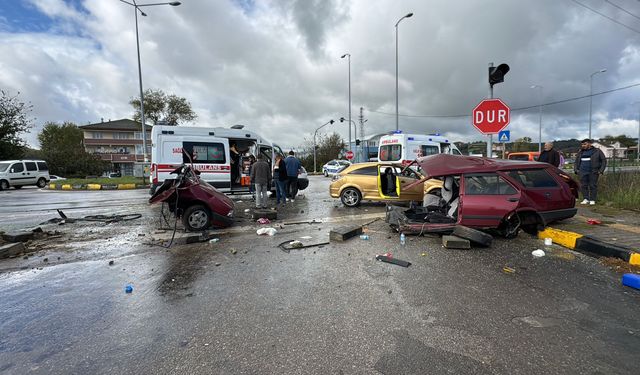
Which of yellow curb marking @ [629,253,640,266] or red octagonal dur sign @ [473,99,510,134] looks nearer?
yellow curb marking @ [629,253,640,266]

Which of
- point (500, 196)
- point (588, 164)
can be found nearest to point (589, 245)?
point (500, 196)

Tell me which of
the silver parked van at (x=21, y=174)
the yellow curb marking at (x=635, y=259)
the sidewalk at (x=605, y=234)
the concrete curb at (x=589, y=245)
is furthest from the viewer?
the silver parked van at (x=21, y=174)

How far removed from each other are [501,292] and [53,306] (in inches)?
203

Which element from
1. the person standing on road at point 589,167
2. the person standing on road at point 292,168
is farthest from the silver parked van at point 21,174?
the person standing on road at point 589,167

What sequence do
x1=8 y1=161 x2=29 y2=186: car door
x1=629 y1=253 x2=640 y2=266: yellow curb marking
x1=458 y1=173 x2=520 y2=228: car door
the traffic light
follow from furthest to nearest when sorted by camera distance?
x1=8 y1=161 x2=29 y2=186: car door → the traffic light → x1=458 y1=173 x2=520 y2=228: car door → x1=629 y1=253 x2=640 y2=266: yellow curb marking

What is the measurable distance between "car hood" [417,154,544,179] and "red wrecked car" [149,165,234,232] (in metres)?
4.60

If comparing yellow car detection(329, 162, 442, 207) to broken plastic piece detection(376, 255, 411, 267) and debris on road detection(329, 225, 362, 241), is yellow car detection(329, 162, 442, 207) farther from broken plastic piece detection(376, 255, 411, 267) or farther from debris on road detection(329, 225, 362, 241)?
broken plastic piece detection(376, 255, 411, 267)

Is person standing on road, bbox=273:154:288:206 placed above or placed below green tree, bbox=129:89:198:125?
below

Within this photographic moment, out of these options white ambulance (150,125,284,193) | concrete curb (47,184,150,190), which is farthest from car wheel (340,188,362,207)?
concrete curb (47,184,150,190)

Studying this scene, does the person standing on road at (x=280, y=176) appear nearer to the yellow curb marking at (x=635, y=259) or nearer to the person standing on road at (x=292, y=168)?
the person standing on road at (x=292, y=168)

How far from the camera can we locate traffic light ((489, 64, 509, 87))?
7.04 meters

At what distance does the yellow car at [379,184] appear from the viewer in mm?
9625

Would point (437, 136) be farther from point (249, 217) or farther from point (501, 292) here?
point (501, 292)

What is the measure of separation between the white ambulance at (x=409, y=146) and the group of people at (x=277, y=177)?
4951 millimetres
